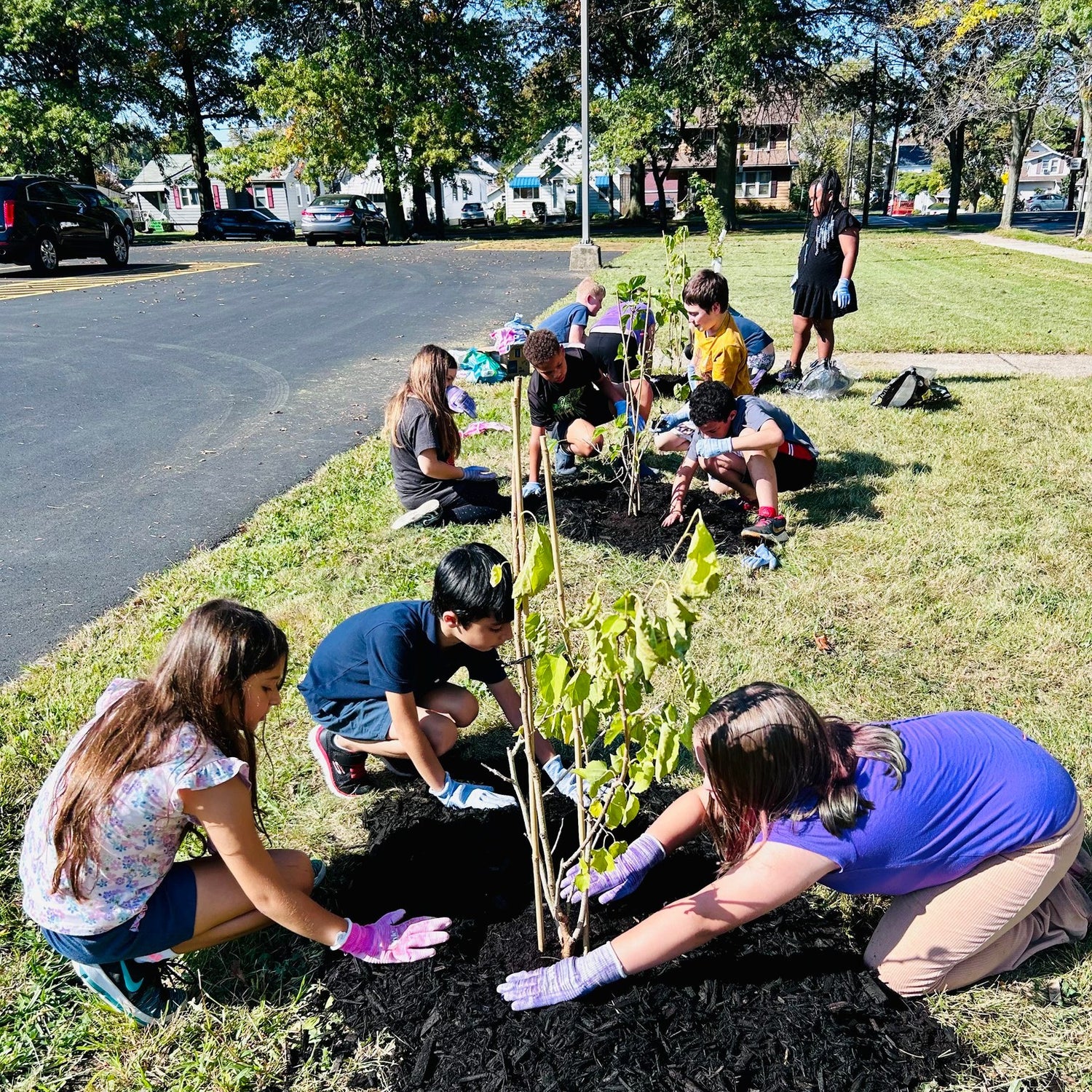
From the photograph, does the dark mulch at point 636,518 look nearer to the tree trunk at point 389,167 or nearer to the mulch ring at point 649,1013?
the mulch ring at point 649,1013

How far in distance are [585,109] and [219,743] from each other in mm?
15417

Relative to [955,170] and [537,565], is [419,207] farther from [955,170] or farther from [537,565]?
[537,565]

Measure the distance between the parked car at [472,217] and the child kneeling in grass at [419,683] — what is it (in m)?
43.2

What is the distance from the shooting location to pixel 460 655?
2.74 m

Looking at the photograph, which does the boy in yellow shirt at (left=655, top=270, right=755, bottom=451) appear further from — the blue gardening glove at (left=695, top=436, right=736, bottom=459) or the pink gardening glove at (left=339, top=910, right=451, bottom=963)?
the pink gardening glove at (left=339, top=910, right=451, bottom=963)

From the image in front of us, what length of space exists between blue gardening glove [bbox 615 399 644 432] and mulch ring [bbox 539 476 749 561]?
1.19 feet

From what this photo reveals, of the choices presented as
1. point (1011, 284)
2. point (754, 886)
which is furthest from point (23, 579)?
point (1011, 284)

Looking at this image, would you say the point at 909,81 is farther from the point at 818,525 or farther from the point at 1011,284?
the point at 818,525

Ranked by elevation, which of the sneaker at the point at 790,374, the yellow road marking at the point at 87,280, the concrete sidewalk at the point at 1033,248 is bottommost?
the sneaker at the point at 790,374

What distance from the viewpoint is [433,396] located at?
473 cm

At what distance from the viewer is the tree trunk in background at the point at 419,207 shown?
3188 centimetres

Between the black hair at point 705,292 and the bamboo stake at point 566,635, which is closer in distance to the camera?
the bamboo stake at point 566,635

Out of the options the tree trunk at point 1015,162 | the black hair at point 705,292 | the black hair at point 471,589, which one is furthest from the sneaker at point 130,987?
the tree trunk at point 1015,162

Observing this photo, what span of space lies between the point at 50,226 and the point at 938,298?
15.3 metres
